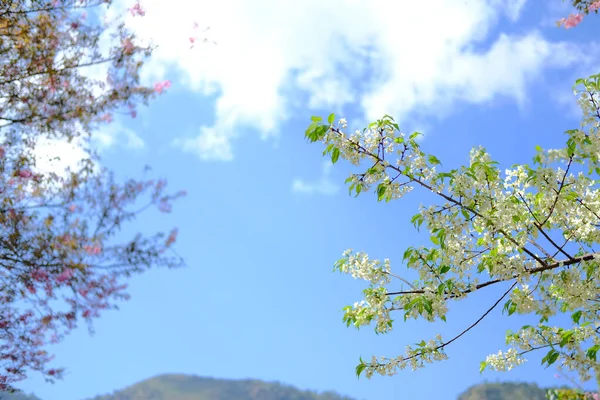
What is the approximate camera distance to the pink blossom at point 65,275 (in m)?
5.23

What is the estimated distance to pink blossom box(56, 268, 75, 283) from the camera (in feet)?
17.1

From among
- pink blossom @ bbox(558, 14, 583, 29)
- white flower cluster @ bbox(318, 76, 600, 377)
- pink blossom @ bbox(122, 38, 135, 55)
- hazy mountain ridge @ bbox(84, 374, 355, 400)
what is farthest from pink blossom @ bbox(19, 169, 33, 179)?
hazy mountain ridge @ bbox(84, 374, 355, 400)

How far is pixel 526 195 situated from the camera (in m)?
4.17

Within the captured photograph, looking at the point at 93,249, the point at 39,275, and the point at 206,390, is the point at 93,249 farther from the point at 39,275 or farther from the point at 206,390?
the point at 206,390

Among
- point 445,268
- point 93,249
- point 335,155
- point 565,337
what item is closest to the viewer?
point 565,337

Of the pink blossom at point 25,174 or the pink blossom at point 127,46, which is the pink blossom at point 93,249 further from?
the pink blossom at point 127,46

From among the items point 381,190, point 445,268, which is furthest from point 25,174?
point 445,268

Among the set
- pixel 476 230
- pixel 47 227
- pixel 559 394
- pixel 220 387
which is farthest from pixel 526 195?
pixel 220 387

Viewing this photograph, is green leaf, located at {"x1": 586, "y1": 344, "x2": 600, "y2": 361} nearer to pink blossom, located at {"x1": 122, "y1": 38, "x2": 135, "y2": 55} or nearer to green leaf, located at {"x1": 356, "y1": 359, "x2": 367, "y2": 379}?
green leaf, located at {"x1": 356, "y1": 359, "x2": 367, "y2": 379}

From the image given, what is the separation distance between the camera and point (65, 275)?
5.25 meters

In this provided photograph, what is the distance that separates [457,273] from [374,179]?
3.34 ft

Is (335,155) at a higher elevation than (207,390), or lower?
lower

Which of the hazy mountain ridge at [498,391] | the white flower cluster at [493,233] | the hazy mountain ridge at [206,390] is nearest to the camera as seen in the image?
the white flower cluster at [493,233]

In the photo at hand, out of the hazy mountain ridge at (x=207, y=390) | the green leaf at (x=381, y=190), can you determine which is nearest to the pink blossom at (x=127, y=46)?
the green leaf at (x=381, y=190)
